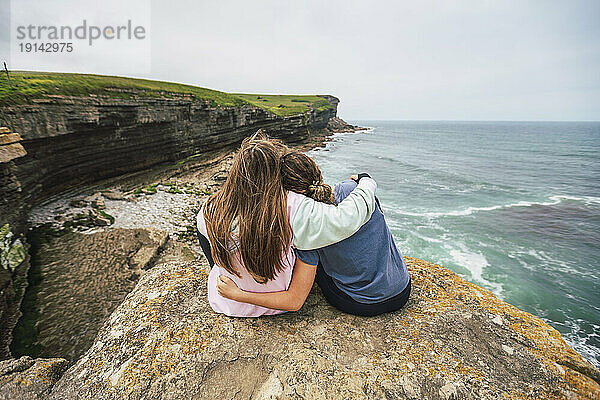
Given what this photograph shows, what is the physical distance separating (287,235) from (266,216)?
0.22 m

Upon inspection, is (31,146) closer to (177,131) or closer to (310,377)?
(177,131)

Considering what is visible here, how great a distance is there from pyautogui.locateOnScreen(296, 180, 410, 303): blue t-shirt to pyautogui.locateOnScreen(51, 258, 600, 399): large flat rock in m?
0.36

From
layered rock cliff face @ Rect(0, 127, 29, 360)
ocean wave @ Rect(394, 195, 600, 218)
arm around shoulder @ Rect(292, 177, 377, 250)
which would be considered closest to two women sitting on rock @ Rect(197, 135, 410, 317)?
arm around shoulder @ Rect(292, 177, 377, 250)

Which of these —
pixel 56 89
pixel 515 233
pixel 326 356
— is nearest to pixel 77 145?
pixel 56 89

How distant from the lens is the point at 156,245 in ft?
33.8

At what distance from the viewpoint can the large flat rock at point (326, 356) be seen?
2168 mm

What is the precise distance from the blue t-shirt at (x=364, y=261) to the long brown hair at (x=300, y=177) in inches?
12.9

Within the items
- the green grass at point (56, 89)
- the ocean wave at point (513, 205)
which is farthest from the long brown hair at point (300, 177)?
the ocean wave at point (513, 205)

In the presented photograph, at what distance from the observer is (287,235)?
216cm

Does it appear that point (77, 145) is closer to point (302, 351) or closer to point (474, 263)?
point (302, 351)

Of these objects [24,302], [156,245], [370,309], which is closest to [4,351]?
[24,302]

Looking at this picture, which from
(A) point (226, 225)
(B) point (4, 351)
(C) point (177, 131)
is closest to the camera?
(A) point (226, 225)

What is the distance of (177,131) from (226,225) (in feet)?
69.3

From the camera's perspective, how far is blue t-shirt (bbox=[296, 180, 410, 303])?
2412 millimetres
